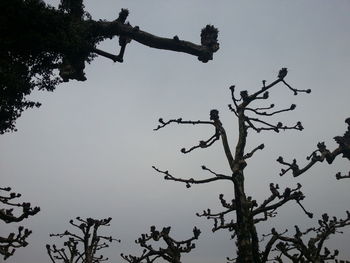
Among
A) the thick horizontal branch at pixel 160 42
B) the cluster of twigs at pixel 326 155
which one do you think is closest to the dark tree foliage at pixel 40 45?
the thick horizontal branch at pixel 160 42

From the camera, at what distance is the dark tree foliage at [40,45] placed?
1020 centimetres

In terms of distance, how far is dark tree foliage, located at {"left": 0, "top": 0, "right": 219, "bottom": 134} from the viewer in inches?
402

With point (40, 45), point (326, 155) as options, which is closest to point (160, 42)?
point (40, 45)

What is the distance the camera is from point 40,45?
446 inches

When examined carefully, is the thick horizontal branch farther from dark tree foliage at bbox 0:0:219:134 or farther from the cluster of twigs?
the cluster of twigs

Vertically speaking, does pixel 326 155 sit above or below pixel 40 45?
below

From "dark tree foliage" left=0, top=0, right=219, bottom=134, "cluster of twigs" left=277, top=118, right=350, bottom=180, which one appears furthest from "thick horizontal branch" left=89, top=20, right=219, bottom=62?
"cluster of twigs" left=277, top=118, right=350, bottom=180

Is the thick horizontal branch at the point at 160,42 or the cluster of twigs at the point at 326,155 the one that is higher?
the thick horizontal branch at the point at 160,42

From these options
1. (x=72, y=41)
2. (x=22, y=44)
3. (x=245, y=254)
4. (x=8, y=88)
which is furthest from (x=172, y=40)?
(x=245, y=254)

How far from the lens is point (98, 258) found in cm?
1753

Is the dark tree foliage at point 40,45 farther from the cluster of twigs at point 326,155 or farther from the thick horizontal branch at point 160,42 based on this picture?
the cluster of twigs at point 326,155

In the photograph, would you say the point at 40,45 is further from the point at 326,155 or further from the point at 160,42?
the point at 326,155

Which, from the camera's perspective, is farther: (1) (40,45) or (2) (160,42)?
(2) (160,42)

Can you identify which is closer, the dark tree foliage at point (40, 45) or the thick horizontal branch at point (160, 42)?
the dark tree foliage at point (40, 45)
